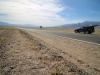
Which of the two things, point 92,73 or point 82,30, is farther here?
point 82,30

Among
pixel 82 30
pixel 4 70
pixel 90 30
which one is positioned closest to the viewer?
pixel 4 70

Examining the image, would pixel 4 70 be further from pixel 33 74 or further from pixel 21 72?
pixel 33 74

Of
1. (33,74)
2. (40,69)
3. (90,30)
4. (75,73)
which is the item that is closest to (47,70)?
(40,69)

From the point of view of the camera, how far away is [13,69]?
3.60 m

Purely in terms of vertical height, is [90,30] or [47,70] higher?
[90,30]

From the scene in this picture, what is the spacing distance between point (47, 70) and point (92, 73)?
1840 mm

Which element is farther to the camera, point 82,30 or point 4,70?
point 82,30

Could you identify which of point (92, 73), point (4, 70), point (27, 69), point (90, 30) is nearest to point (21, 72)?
point (27, 69)

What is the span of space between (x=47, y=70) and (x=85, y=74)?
152 cm

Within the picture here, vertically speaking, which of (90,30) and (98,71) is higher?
(90,30)

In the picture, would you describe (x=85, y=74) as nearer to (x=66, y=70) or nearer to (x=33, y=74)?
(x=66, y=70)

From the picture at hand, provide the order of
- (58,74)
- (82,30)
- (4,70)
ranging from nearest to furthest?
1. (58,74)
2. (4,70)
3. (82,30)

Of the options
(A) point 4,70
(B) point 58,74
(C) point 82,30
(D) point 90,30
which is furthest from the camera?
(C) point 82,30

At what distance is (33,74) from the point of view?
3.28 metres
